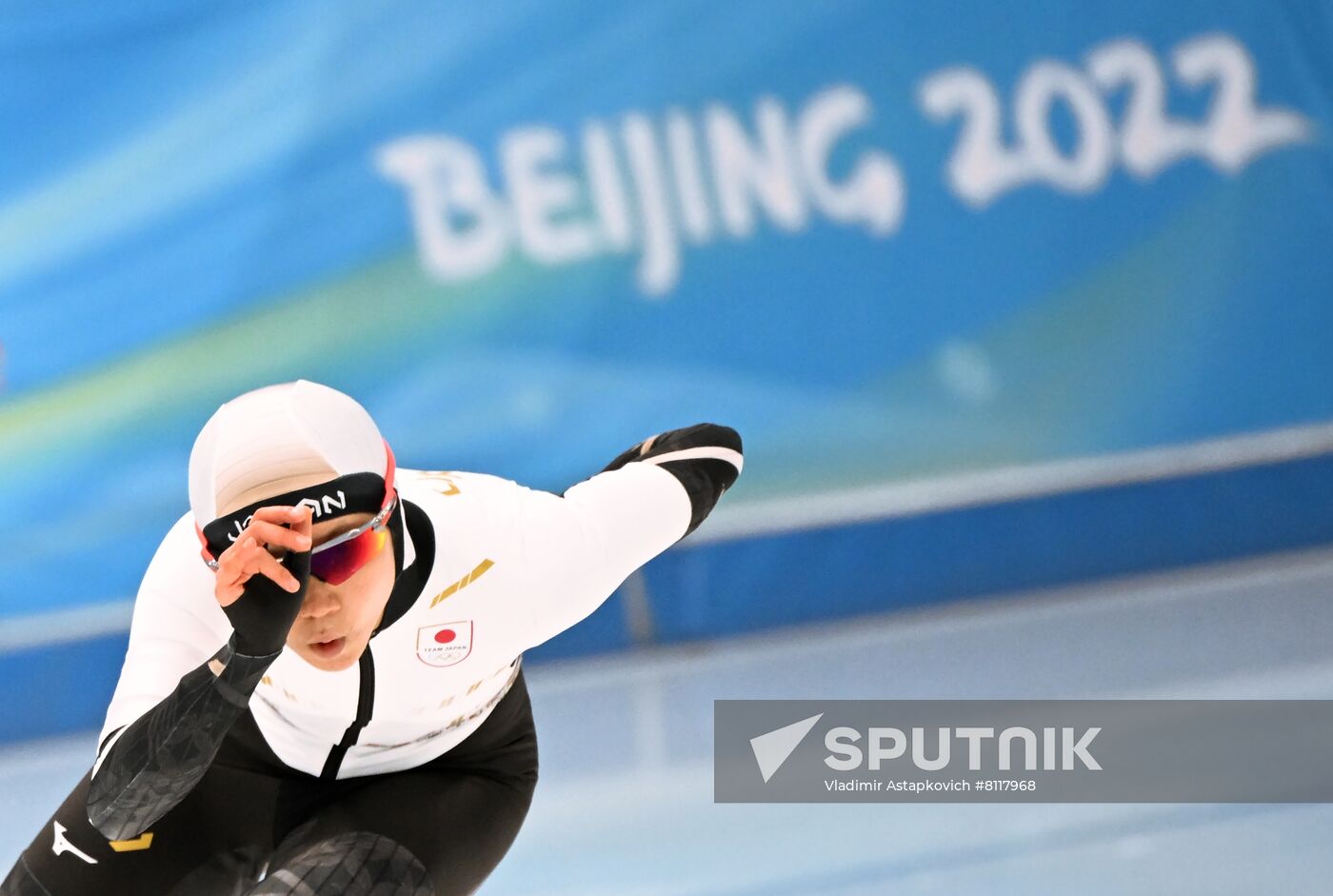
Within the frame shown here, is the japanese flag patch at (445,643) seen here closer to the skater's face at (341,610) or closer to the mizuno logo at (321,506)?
the skater's face at (341,610)

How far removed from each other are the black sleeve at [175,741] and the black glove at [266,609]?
1.1 inches

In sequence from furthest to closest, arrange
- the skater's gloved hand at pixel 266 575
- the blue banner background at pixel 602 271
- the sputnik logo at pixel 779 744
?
the blue banner background at pixel 602 271 < the sputnik logo at pixel 779 744 < the skater's gloved hand at pixel 266 575

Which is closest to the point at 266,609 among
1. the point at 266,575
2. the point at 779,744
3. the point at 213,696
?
the point at 266,575

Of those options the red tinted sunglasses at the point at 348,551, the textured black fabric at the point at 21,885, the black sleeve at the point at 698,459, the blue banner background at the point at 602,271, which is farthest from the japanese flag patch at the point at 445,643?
the blue banner background at the point at 602,271

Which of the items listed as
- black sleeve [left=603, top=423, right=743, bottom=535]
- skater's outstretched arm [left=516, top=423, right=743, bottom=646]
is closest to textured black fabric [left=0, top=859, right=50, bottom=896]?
skater's outstretched arm [left=516, top=423, right=743, bottom=646]

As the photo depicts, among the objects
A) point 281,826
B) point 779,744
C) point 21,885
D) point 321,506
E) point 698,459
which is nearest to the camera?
point 321,506

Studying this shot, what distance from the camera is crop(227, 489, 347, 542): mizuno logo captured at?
1879mm

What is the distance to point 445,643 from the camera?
220cm

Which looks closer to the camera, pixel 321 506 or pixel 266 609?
pixel 266 609

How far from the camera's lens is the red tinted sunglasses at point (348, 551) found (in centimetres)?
193

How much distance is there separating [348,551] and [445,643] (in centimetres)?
29

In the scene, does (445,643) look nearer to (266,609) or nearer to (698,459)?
(266,609)

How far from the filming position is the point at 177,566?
2164 mm

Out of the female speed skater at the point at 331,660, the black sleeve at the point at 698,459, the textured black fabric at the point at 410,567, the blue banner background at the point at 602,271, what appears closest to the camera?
the female speed skater at the point at 331,660
